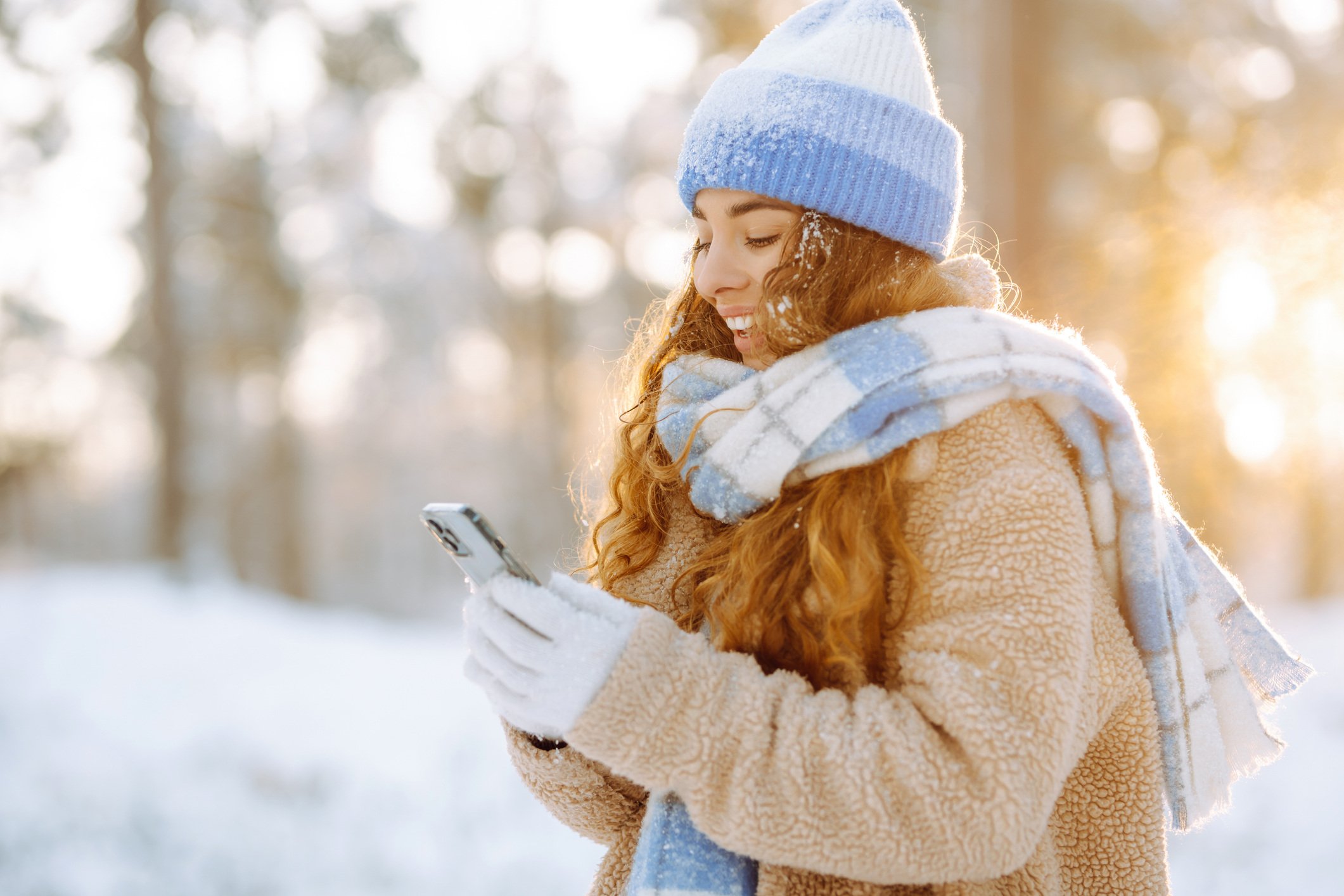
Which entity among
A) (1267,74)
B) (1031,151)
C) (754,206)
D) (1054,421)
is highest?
(1267,74)

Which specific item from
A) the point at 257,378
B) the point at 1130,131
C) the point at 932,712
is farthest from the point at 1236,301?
the point at 257,378

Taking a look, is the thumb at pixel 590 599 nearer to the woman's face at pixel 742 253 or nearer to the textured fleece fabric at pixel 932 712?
the textured fleece fabric at pixel 932 712

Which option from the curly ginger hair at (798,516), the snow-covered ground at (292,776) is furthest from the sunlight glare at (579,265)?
the curly ginger hair at (798,516)

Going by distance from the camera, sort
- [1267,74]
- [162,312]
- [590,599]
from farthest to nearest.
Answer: [162,312], [1267,74], [590,599]

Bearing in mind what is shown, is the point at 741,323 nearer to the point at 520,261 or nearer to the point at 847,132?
the point at 847,132

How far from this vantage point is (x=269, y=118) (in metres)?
12.6

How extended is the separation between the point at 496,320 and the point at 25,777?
453 inches

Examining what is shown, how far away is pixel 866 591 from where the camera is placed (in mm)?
1202

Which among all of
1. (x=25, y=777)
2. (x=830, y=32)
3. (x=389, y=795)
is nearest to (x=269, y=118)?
(x=25, y=777)

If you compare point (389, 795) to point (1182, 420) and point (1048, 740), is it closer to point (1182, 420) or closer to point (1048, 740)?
point (1048, 740)

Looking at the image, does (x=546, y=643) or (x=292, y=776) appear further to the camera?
(x=292, y=776)

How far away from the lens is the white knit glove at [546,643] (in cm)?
114

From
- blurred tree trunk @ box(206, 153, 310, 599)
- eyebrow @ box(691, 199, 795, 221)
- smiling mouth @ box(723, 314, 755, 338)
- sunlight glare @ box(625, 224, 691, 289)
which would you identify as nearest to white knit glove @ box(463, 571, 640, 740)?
smiling mouth @ box(723, 314, 755, 338)

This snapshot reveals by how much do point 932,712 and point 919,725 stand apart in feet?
0.07
